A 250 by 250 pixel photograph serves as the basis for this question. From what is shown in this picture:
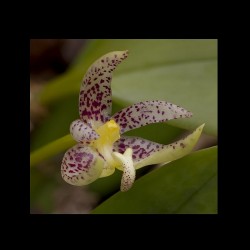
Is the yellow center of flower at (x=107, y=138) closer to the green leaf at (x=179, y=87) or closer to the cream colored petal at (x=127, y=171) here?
the cream colored petal at (x=127, y=171)

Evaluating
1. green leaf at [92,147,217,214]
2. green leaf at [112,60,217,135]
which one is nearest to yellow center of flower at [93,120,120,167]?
green leaf at [92,147,217,214]

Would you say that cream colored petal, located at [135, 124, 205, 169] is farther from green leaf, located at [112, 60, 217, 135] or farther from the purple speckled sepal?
green leaf, located at [112, 60, 217, 135]

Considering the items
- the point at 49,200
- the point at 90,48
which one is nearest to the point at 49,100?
the point at 90,48

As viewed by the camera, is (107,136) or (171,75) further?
(171,75)

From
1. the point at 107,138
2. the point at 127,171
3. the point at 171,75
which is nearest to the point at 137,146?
the point at 107,138

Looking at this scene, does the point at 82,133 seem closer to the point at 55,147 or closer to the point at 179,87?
the point at 55,147

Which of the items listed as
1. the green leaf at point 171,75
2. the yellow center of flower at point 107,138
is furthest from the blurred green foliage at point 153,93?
the yellow center of flower at point 107,138
